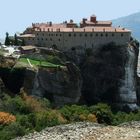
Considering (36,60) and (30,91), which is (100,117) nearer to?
(30,91)

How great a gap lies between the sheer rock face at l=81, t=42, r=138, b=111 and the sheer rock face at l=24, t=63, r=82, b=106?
988 centimetres

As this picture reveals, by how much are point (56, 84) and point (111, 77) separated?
65.5 ft

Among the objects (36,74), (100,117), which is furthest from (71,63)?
(100,117)

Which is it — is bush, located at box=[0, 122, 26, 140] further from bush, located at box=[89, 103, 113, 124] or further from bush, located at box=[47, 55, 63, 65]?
bush, located at box=[47, 55, 63, 65]

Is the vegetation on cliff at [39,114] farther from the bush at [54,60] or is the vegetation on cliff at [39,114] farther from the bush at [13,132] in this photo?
the bush at [54,60]

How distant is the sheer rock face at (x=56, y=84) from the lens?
10644 centimetres

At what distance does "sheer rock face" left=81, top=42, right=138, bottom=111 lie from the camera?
125m

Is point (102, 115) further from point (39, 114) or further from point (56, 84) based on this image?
point (56, 84)

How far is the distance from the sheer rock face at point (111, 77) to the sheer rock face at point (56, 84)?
389 inches

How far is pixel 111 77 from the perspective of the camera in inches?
4995

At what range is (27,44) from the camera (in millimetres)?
127750

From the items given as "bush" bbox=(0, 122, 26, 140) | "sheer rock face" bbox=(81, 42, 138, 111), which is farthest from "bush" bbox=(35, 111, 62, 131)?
"sheer rock face" bbox=(81, 42, 138, 111)

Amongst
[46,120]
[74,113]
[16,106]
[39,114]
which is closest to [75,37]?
[16,106]

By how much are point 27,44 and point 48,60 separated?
14162 mm
